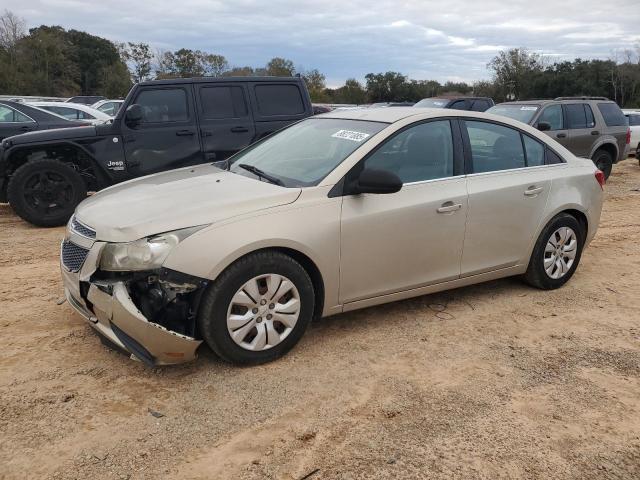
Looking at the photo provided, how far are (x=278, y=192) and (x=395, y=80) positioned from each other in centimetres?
5801

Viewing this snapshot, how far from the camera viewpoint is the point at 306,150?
4.35m

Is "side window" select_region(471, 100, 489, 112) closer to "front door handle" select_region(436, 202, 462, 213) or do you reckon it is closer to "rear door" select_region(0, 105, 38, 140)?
"rear door" select_region(0, 105, 38, 140)

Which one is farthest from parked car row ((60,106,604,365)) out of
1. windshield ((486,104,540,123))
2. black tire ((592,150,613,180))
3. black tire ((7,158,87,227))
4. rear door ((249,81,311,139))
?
black tire ((592,150,613,180))

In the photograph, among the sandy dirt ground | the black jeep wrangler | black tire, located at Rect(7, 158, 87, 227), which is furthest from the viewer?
the black jeep wrangler

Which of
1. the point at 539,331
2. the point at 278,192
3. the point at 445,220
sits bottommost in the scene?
the point at 539,331

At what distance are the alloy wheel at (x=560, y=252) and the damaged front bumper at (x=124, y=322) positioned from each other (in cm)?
324

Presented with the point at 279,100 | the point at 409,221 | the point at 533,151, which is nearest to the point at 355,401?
the point at 409,221

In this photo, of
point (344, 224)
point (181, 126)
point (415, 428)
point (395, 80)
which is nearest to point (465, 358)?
point (415, 428)

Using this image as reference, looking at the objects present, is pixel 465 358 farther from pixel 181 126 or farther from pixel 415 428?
pixel 181 126

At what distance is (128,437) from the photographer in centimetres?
288

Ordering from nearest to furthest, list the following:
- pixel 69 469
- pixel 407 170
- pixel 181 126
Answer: pixel 69 469, pixel 407 170, pixel 181 126

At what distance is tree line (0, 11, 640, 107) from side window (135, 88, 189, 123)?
35650 mm

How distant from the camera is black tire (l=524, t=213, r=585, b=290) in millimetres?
4902

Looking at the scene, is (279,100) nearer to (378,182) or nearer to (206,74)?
(378,182)
